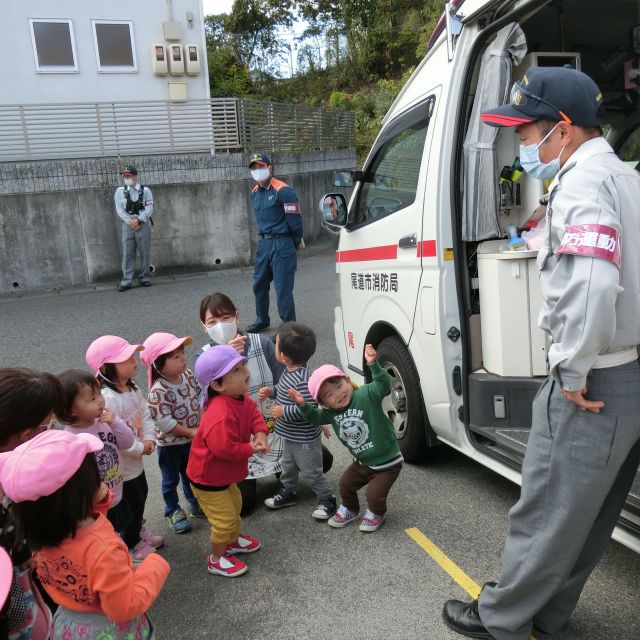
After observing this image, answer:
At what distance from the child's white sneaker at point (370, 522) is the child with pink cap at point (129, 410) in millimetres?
1073

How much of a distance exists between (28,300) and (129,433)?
827 centimetres

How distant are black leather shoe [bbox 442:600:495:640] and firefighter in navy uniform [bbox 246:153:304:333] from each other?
16.5ft

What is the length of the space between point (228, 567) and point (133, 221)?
8231mm

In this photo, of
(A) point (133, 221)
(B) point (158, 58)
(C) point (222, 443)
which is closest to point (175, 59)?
(B) point (158, 58)

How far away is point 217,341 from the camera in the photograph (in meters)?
3.71

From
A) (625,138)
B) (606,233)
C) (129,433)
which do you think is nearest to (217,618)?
(129,433)

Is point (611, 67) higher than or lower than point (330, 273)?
higher

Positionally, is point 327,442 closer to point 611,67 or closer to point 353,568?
point 353,568

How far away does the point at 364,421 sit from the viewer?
3121 millimetres

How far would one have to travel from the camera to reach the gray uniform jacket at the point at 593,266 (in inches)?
73.0

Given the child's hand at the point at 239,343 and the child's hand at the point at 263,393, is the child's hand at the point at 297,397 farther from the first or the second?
the child's hand at the point at 239,343

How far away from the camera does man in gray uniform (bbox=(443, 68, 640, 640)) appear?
1.89 metres

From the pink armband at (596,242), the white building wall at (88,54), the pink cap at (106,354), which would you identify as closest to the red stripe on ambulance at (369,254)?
the pink cap at (106,354)

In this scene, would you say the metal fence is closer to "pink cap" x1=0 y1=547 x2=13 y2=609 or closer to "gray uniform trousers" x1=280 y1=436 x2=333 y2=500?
"gray uniform trousers" x1=280 y1=436 x2=333 y2=500
